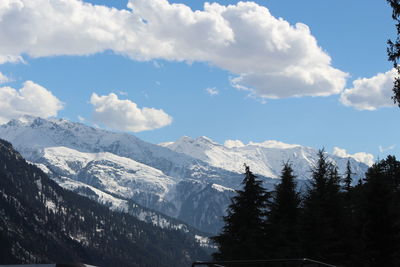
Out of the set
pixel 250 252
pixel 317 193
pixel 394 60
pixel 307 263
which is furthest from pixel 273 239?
pixel 307 263

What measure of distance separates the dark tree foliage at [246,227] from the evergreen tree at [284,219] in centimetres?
82

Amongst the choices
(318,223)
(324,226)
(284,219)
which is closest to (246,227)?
(284,219)

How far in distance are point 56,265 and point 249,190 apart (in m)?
36.7

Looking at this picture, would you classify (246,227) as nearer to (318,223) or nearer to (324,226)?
(318,223)

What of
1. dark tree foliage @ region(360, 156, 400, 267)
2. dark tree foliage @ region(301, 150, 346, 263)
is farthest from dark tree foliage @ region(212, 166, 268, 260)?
dark tree foliage @ region(360, 156, 400, 267)

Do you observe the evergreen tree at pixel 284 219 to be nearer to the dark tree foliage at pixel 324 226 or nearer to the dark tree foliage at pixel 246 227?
the dark tree foliage at pixel 246 227

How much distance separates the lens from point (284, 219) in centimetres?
4922

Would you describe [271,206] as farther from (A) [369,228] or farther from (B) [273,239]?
(A) [369,228]

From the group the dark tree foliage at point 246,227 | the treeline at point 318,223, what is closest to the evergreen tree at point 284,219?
the treeline at point 318,223

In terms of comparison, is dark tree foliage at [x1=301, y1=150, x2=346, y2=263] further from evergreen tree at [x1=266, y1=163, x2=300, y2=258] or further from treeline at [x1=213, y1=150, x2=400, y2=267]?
evergreen tree at [x1=266, y1=163, x2=300, y2=258]

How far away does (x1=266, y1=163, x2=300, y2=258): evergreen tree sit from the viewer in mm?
46897

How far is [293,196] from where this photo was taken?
50938mm

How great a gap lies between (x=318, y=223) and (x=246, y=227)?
24.4 ft

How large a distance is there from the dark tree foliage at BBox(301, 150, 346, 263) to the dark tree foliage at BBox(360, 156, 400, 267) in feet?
5.81
